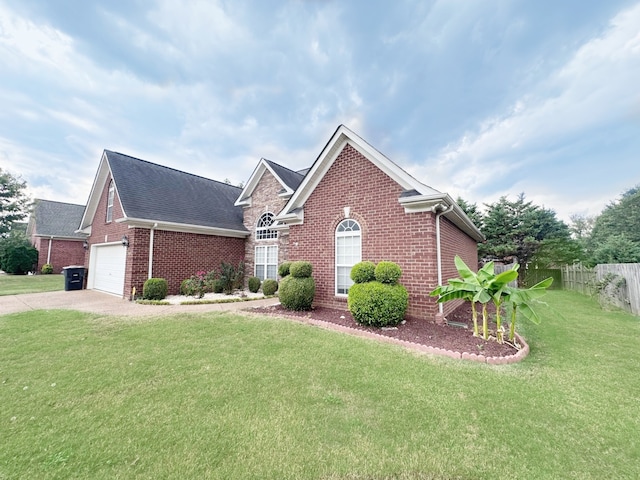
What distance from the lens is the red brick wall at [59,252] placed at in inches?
1038

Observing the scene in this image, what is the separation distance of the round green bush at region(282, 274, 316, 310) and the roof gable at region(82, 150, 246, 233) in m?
7.29

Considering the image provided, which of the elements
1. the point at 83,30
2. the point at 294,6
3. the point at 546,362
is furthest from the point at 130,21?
the point at 546,362

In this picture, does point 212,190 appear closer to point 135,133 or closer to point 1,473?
point 135,133

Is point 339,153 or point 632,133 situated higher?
point 632,133

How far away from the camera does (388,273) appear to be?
7340mm

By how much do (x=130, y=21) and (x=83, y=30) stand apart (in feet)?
5.48

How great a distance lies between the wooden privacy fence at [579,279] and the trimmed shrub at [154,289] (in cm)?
2151

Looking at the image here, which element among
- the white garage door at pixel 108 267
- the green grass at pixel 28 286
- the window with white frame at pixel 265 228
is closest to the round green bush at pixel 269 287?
the window with white frame at pixel 265 228

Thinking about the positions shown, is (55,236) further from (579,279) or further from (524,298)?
(579,279)

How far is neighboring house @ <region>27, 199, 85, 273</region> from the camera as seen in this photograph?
26.4m

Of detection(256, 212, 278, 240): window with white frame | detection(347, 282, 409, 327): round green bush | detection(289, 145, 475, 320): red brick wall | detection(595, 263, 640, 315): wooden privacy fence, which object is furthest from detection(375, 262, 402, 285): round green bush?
detection(595, 263, 640, 315): wooden privacy fence

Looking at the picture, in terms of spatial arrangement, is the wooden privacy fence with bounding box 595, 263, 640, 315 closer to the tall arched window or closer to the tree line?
the tree line

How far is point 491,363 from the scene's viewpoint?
4977 millimetres

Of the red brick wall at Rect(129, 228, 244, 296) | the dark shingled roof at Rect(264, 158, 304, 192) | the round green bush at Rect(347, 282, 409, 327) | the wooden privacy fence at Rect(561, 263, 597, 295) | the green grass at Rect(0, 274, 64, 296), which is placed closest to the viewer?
the round green bush at Rect(347, 282, 409, 327)
